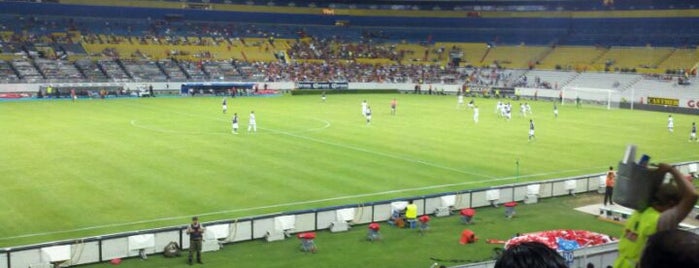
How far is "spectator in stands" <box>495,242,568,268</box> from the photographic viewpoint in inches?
123

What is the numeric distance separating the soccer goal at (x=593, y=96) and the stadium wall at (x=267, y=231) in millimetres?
51102

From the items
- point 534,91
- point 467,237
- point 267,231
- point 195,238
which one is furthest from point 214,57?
point 195,238

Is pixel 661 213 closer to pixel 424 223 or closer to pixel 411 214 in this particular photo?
pixel 424 223

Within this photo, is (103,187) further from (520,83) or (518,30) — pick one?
(518,30)

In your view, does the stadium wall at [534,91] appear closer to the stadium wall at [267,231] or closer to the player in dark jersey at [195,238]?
the stadium wall at [267,231]

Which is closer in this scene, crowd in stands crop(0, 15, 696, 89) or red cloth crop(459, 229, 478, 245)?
red cloth crop(459, 229, 478, 245)

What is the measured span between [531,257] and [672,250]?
2.14 feet

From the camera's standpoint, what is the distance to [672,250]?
3.11 metres

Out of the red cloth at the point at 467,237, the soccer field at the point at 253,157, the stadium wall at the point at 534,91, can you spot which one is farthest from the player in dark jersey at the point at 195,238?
the stadium wall at the point at 534,91

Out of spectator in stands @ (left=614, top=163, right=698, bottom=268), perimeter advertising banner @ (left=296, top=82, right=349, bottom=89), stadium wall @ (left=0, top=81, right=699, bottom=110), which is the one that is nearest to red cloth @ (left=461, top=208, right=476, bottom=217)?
spectator in stands @ (left=614, top=163, right=698, bottom=268)

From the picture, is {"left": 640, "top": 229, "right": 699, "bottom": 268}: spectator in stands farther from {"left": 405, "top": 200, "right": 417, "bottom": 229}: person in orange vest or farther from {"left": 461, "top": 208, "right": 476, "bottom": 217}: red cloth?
{"left": 461, "top": 208, "right": 476, "bottom": 217}: red cloth

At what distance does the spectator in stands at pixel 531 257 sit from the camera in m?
3.12

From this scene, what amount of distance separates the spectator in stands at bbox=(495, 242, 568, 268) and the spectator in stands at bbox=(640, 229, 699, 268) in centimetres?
46

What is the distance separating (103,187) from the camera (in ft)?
86.3
